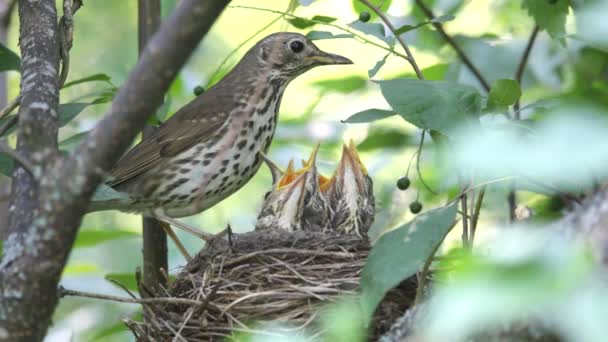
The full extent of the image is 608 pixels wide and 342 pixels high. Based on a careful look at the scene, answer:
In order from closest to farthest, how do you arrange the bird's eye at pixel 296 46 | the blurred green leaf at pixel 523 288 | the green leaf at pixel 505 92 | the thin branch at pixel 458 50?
1. the blurred green leaf at pixel 523 288
2. the green leaf at pixel 505 92
3. the thin branch at pixel 458 50
4. the bird's eye at pixel 296 46

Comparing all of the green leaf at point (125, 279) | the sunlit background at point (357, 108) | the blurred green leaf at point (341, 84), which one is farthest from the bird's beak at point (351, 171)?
the green leaf at point (125, 279)

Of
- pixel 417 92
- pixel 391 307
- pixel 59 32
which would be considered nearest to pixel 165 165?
pixel 59 32

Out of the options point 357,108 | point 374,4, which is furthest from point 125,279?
point 357,108

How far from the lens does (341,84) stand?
4742 mm

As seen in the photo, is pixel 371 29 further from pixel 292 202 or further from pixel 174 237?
pixel 174 237

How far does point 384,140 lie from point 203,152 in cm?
84

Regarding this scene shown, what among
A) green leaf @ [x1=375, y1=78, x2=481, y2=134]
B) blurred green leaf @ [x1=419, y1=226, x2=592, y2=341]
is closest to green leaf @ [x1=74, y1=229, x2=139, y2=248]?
green leaf @ [x1=375, y1=78, x2=481, y2=134]

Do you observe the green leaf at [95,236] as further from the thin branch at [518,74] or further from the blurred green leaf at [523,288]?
the blurred green leaf at [523,288]

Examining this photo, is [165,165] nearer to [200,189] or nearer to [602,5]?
[200,189]

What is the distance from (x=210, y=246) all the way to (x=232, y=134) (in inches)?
28.9

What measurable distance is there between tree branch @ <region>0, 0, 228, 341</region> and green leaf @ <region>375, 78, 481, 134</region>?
788mm

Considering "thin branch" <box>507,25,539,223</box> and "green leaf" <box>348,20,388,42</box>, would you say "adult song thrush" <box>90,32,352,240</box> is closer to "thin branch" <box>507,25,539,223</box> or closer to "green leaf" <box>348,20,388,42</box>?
"thin branch" <box>507,25,539,223</box>

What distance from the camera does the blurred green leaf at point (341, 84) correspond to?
4.72 metres

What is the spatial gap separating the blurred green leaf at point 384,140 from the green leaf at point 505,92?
1442 millimetres
